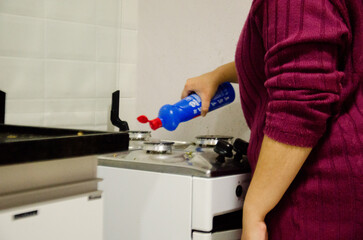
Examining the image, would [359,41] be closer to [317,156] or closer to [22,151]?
[317,156]

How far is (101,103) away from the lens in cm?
159

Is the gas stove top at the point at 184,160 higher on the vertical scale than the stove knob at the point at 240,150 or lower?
lower

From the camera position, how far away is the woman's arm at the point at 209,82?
1.19m

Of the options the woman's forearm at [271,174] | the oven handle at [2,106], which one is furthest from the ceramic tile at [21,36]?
the woman's forearm at [271,174]

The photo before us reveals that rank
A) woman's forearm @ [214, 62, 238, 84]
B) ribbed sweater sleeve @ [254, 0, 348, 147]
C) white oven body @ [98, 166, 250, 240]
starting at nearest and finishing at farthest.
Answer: ribbed sweater sleeve @ [254, 0, 348, 147]
white oven body @ [98, 166, 250, 240]
woman's forearm @ [214, 62, 238, 84]

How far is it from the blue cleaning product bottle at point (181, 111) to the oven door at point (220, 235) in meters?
0.31

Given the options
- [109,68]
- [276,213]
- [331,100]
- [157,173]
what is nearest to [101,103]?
[109,68]

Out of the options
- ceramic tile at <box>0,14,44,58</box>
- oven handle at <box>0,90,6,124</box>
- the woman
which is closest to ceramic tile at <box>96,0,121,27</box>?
ceramic tile at <box>0,14,44,58</box>

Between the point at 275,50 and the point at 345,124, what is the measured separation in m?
0.19

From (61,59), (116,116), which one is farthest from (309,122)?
(61,59)

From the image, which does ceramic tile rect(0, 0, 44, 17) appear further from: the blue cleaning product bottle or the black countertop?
the black countertop

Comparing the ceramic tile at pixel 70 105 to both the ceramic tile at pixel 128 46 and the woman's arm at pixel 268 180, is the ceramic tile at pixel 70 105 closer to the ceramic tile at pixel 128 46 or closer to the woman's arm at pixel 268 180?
the ceramic tile at pixel 128 46

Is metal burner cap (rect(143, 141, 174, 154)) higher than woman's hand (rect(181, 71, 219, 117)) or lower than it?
lower

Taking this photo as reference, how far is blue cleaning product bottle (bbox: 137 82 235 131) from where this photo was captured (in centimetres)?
115
